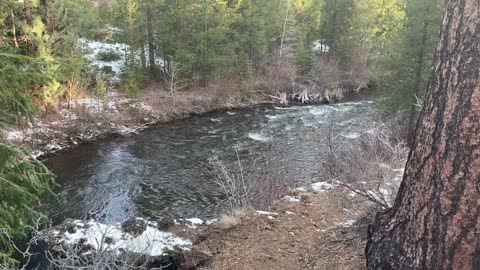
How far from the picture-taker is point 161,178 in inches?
482

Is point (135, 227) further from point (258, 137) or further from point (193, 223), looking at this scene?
point (258, 137)

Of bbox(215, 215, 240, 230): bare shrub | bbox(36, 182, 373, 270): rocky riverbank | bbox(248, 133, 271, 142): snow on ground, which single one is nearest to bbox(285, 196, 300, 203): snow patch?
bbox(36, 182, 373, 270): rocky riverbank

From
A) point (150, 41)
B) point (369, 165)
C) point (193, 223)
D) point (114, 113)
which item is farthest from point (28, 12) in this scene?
point (369, 165)

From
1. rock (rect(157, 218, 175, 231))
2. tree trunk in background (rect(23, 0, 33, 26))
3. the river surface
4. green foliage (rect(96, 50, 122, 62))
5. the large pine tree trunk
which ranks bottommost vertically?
the river surface

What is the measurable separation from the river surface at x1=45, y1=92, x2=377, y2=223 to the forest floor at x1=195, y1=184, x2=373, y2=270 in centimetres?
323

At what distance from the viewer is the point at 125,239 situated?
6961 millimetres

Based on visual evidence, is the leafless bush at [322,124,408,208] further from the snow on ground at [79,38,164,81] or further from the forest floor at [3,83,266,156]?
the snow on ground at [79,38,164,81]

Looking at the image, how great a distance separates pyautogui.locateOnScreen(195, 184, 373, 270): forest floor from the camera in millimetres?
4305

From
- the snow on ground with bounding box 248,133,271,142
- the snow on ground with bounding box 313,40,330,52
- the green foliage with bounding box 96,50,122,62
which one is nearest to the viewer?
the snow on ground with bounding box 248,133,271,142

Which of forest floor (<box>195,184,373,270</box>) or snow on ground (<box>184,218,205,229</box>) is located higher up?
forest floor (<box>195,184,373,270</box>)

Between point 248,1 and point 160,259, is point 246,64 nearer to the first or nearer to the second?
point 248,1

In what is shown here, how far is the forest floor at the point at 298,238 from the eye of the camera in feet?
14.1

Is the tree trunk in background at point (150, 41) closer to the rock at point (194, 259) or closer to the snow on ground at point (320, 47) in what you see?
the snow on ground at point (320, 47)

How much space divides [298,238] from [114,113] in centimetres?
1543
